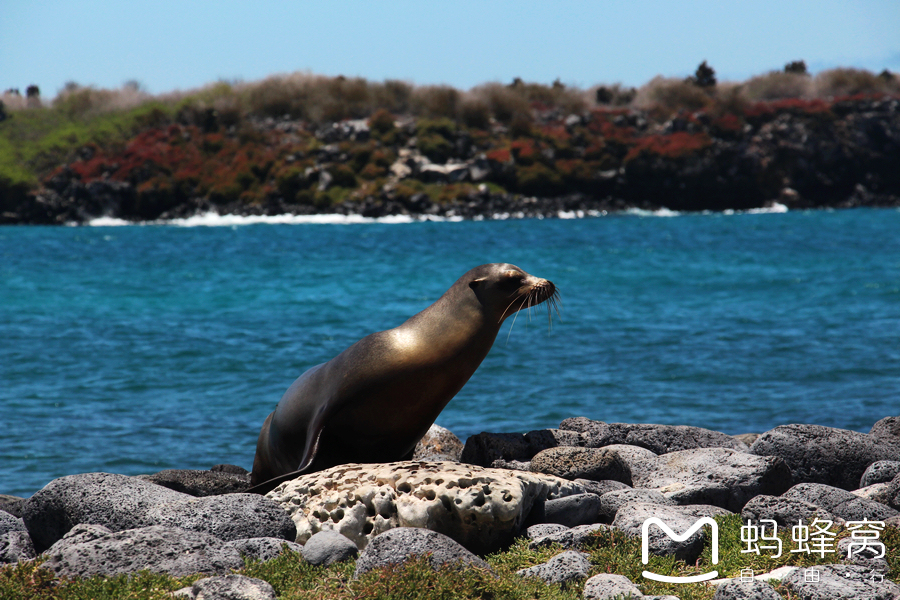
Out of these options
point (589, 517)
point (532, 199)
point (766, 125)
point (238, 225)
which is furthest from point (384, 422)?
point (766, 125)

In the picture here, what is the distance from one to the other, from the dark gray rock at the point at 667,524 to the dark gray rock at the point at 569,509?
0.92 feet

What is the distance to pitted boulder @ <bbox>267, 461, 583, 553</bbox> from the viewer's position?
193 inches

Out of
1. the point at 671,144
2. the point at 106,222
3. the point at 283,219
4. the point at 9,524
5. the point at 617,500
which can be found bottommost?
the point at 9,524

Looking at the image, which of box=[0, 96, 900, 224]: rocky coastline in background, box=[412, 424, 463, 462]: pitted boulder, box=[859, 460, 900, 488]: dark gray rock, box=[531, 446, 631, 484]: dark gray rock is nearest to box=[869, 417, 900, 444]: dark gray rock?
box=[859, 460, 900, 488]: dark gray rock

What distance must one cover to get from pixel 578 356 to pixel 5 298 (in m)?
15.9

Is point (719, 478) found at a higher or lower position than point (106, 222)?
lower

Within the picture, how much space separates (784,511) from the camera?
5.17 metres

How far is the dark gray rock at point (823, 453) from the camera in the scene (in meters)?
6.79

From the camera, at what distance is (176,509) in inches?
202

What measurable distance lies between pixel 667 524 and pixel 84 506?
137 inches

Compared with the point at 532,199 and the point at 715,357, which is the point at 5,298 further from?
the point at 532,199

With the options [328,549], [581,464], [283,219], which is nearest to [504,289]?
[581,464]

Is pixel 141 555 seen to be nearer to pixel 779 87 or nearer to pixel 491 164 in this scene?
pixel 491 164

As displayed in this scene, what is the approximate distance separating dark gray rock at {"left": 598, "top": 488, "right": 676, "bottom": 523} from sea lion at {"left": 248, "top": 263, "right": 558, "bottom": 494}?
3.89 ft
